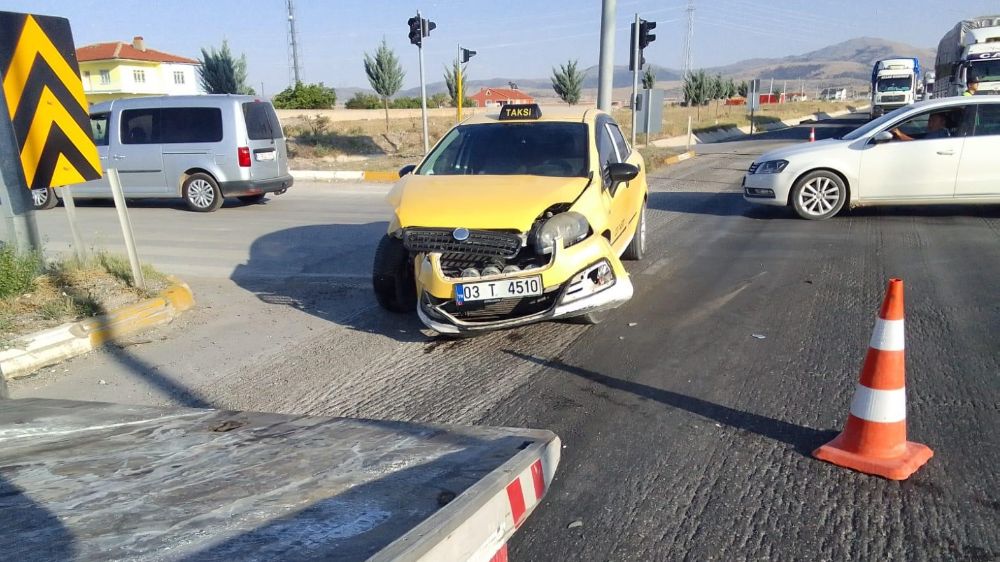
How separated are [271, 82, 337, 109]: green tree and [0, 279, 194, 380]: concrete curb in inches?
1670

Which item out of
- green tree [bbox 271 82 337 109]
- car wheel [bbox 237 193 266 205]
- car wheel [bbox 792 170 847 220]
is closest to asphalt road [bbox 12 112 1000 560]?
car wheel [bbox 792 170 847 220]

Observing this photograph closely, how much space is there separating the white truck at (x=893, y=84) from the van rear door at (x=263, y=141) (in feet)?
111

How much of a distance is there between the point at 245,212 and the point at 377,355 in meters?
8.78

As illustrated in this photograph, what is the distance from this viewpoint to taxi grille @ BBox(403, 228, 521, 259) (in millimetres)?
5109

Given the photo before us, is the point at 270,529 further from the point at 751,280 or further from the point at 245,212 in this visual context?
the point at 245,212

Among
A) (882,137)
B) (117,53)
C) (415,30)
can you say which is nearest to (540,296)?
(882,137)

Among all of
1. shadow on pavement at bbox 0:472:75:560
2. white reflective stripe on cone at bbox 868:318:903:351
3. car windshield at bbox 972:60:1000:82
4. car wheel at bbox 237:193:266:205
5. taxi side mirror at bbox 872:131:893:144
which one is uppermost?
car windshield at bbox 972:60:1000:82

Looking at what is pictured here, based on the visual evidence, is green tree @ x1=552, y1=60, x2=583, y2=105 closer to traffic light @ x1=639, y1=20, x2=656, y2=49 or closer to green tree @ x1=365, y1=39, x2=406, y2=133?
green tree @ x1=365, y1=39, x2=406, y2=133

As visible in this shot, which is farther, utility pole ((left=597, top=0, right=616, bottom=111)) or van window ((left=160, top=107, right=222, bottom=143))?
utility pole ((left=597, top=0, right=616, bottom=111))

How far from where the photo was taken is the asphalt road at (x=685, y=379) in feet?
9.84

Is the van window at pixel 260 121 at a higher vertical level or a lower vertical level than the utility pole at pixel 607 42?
lower

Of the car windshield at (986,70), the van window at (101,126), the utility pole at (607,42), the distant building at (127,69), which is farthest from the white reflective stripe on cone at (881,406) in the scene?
the distant building at (127,69)

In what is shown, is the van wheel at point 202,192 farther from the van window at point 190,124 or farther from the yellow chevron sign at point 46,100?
the yellow chevron sign at point 46,100

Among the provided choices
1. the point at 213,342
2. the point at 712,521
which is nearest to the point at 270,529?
the point at 712,521
